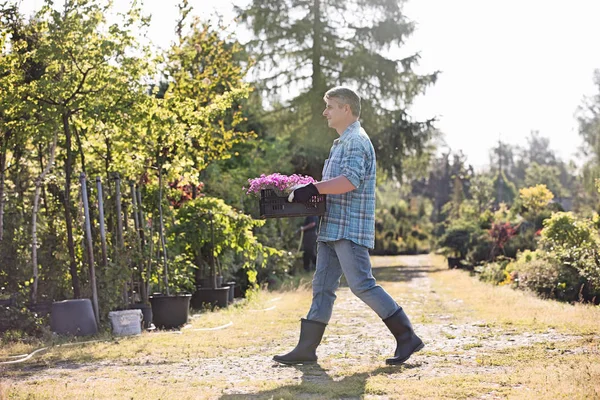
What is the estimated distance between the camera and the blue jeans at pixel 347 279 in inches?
215

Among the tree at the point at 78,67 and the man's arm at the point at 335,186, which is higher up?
the tree at the point at 78,67

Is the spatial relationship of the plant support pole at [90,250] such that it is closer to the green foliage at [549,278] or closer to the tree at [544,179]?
the green foliage at [549,278]

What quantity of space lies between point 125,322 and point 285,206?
3534 millimetres

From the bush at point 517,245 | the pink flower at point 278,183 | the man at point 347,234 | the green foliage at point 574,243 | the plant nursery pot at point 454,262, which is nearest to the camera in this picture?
the man at point 347,234

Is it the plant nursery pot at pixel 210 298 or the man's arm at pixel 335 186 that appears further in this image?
the plant nursery pot at pixel 210 298

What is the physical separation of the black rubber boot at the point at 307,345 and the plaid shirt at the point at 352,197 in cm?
60

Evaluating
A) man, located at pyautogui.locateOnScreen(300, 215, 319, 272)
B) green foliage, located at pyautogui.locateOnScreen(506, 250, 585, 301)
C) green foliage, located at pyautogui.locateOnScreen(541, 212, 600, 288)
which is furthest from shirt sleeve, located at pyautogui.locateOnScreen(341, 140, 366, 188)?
man, located at pyautogui.locateOnScreen(300, 215, 319, 272)

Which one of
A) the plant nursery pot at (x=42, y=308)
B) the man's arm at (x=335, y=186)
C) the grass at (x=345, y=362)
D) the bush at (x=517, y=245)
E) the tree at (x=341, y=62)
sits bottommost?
the grass at (x=345, y=362)

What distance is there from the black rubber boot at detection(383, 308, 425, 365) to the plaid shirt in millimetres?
514

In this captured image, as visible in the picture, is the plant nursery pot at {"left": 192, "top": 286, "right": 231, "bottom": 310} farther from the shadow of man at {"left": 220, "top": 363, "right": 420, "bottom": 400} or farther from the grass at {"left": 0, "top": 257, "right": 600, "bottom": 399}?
the shadow of man at {"left": 220, "top": 363, "right": 420, "bottom": 400}

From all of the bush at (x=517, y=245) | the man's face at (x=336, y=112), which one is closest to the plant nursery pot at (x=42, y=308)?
the man's face at (x=336, y=112)

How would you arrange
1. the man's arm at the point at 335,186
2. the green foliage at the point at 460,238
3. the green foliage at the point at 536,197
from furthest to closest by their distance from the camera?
the green foliage at the point at 536,197 → the green foliage at the point at 460,238 → the man's arm at the point at 335,186

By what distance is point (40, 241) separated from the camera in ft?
28.5

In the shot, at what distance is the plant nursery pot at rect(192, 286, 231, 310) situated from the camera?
1123 centimetres
